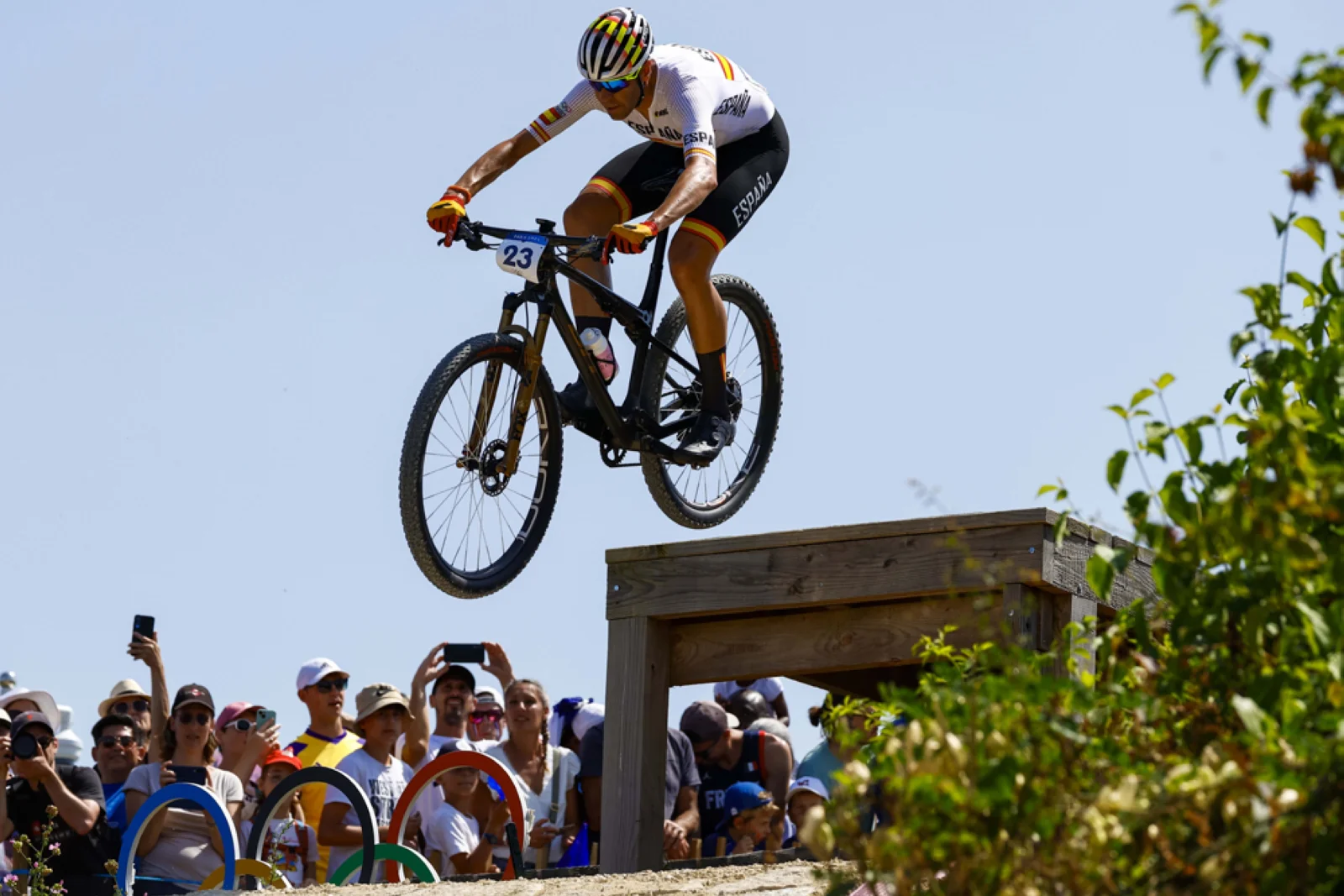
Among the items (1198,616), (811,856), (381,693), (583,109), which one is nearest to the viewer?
(1198,616)

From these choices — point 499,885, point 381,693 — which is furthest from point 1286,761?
point 381,693

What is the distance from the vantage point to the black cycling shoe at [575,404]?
7777mm

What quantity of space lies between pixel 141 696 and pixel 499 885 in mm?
4338

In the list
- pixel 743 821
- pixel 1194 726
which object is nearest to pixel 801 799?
pixel 743 821

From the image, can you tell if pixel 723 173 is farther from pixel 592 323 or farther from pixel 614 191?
pixel 592 323

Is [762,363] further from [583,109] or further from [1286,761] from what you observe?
[1286,761]

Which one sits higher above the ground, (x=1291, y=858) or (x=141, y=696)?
(x=141, y=696)

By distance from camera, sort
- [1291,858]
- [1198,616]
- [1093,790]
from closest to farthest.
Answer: [1291,858]
[1093,790]
[1198,616]

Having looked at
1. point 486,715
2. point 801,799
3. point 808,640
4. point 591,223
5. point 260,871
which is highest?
point 591,223

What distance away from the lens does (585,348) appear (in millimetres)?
7617

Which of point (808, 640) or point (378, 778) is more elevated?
point (808, 640)

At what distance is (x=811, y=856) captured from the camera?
6.32m

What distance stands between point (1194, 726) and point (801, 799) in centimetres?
569

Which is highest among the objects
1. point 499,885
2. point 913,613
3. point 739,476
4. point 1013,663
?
point 739,476
